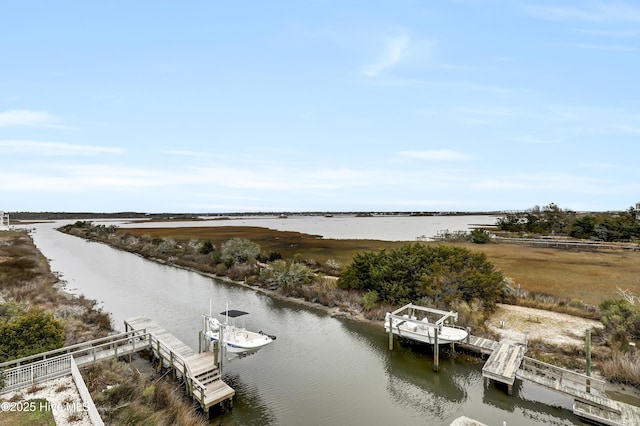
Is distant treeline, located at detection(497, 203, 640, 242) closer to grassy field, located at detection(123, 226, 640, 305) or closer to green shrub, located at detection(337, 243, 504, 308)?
grassy field, located at detection(123, 226, 640, 305)

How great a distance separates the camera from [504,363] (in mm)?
15766

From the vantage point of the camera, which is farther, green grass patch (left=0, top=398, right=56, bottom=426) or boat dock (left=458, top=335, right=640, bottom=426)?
boat dock (left=458, top=335, right=640, bottom=426)

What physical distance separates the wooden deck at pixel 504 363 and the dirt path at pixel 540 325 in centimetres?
338

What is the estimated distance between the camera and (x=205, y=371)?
1475 centimetres

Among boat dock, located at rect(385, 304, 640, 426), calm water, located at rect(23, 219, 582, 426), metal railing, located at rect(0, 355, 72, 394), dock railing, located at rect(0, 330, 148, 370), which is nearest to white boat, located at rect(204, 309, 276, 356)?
calm water, located at rect(23, 219, 582, 426)

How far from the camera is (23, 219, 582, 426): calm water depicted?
13844 mm

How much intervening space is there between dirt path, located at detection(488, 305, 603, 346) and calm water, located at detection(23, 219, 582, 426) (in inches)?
206

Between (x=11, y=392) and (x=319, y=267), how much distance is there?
1241 inches

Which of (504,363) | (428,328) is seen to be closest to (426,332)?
(428,328)

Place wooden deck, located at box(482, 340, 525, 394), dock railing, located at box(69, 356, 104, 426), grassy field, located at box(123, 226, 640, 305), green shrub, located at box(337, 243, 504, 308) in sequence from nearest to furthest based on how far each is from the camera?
1. dock railing, located at box(69, 356, 104, 426)
2. wooden deck, located at box(482, 340, 525, 394)
3. green shrub, located at box(337, 243, 504, 308)
4. grassy field, located at box(123, 226, 640, 305)

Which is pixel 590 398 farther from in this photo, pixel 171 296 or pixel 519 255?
pixel 519 255

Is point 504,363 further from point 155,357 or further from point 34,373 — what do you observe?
point 34,373

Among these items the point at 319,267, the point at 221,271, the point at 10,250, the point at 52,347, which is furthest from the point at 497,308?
the point at 10,250

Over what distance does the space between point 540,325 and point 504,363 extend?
875 centimetres
